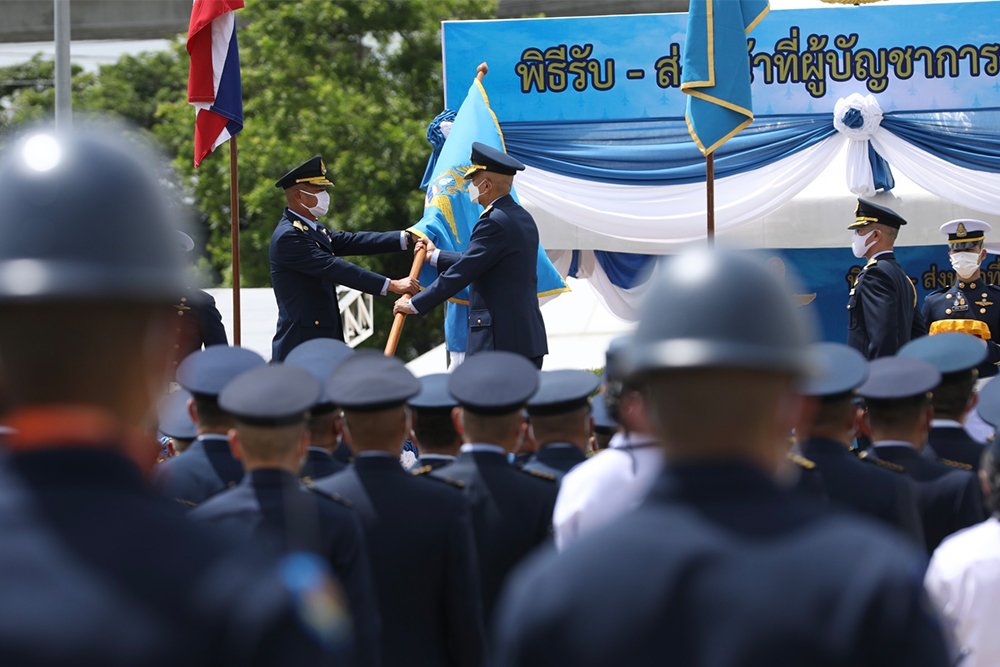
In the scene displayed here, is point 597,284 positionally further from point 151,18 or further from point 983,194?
point 151,18

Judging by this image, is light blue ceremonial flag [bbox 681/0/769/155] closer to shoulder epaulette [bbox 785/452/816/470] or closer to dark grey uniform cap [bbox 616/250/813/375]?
shoulder epaulette [bbox 785/452/816/470]

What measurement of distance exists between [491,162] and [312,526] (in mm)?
3957

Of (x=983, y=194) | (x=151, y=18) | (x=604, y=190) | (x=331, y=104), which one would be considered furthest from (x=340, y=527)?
(x=151, y=18)

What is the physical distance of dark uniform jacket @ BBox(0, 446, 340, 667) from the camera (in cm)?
100

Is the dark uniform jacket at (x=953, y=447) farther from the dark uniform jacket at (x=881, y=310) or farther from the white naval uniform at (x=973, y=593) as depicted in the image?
the dark uniform jacket at (x=881, y=310)

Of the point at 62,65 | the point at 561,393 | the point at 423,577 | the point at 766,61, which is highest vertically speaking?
the point at 62,65

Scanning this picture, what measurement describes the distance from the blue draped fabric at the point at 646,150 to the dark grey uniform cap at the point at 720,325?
27.3 ft

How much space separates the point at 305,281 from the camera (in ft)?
20.8

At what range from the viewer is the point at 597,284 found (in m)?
10.0

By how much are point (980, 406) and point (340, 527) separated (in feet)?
7.92

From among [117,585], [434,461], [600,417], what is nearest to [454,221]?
[600,417]

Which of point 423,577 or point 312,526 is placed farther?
point 423,577

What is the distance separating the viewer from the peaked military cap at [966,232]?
26.2 ft

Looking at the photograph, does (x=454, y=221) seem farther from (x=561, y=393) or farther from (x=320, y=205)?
(x=561, y=393)
